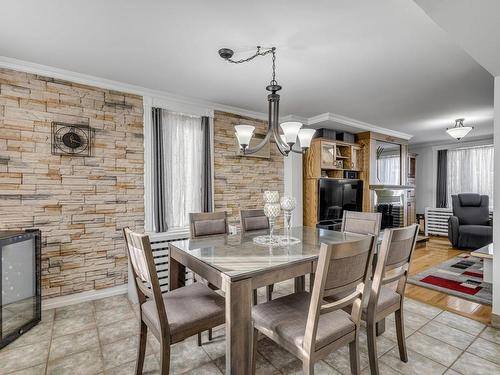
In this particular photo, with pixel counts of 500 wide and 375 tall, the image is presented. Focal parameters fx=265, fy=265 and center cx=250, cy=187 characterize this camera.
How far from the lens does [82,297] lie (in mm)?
2928

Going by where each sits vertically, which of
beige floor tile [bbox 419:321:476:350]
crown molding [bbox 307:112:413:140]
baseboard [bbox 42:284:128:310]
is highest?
crown molding [bbox 307:112:413:140]

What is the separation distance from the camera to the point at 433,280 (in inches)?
138

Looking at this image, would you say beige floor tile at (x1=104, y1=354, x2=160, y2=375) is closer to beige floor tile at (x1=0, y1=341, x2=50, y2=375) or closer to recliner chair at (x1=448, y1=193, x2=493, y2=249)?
beige floor tile at (x1=0, y1=341, x2=50, y2=375)

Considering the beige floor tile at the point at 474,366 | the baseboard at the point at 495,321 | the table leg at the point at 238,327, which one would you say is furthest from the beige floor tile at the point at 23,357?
the baseboard at the point at 495,321

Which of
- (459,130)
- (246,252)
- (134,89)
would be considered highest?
(134,89)

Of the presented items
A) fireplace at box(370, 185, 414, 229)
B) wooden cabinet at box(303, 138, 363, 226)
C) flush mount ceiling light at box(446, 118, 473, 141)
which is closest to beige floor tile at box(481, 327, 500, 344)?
wooden cabinet at box(303, 138, 363, 226)

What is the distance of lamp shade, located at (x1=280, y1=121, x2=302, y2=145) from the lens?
2.23m

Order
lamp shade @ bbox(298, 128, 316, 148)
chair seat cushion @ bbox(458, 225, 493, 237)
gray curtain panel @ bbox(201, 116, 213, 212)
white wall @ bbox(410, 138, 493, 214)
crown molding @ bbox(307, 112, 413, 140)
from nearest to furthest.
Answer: lamp shade @ bbox(298, 128, 316, 148)
gray curtain panel @ bbox(201, 116, 213, 212)
crown molding @ bbox(307, 112, 413, 140)
chair seat cushion @ bbox(458, 225, 493, 237)
white wall @ bbox(410, 138, 493, 214)

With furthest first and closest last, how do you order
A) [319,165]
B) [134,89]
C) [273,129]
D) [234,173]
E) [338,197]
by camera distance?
[338,197], [319,165], [234,173], [134,89], [273,129]

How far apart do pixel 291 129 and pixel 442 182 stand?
254 inches

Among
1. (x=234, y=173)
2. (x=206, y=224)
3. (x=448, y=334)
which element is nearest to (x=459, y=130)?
(x=448, y=334)

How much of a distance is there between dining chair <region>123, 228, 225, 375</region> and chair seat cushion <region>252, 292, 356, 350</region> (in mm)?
282

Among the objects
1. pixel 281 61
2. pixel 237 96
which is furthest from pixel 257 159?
pixel 281 61

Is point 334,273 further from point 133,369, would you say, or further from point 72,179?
point 72,179
